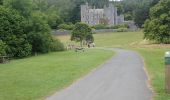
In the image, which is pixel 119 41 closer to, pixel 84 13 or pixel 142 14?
pixel 142 14

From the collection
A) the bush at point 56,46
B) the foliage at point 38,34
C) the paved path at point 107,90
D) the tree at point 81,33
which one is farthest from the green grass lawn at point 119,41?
the paved path at point 107,90

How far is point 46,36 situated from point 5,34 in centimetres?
825

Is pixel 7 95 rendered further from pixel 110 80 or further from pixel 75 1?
pixel 75 1

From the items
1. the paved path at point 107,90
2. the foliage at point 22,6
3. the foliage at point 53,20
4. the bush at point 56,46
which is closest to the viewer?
the paved path at point 107,90

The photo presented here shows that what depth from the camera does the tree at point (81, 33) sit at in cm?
8756

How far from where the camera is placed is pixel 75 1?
181 metres

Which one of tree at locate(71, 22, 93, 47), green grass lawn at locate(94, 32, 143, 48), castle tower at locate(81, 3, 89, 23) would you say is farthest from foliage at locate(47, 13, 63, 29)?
castle tower at locate(81, 3, 89, 23)

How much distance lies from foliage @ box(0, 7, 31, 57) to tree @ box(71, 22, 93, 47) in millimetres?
33874

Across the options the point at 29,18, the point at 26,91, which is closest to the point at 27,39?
the point at 29,18

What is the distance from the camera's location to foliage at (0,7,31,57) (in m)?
51.3

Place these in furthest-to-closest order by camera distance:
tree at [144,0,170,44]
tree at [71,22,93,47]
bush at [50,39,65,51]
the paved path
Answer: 1. tree at [71,22,93,47]
2. tree at [144,0,170,44]
3. bush at [50,39,65,51]
4. the paved path

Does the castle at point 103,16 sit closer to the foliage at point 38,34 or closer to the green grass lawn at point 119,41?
the green grass lawn at point 119,41

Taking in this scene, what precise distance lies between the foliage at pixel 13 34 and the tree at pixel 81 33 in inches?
1334

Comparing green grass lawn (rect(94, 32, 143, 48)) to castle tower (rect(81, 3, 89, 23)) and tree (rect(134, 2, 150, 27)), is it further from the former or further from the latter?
castle tower (rect(81, 3, 89, 23))
